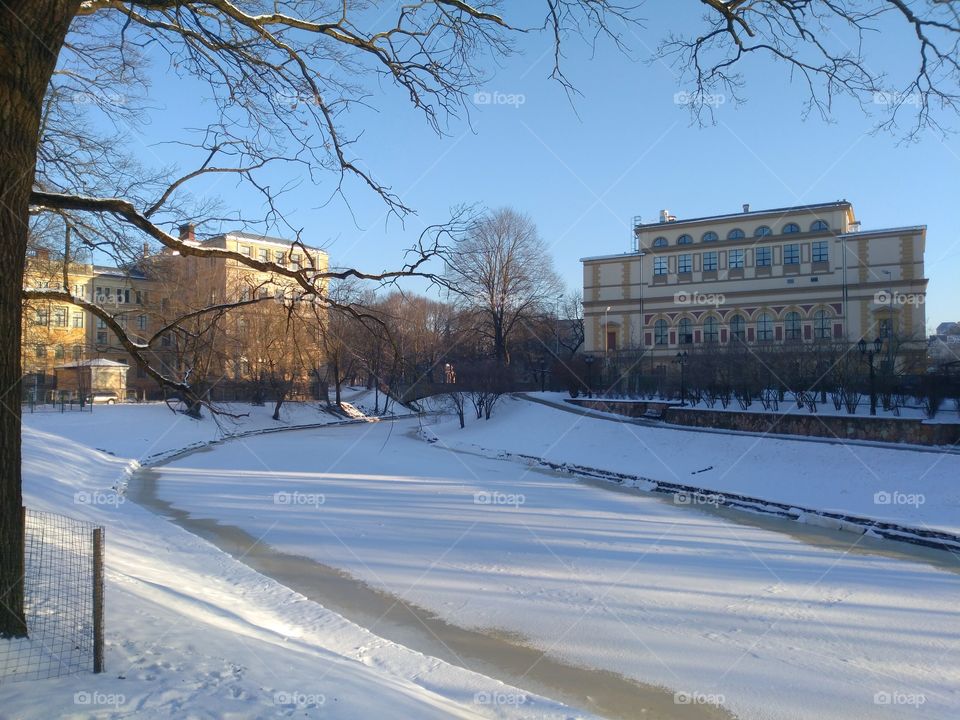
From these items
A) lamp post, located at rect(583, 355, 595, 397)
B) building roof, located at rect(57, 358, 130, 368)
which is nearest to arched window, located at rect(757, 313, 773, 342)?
lamp post, located at rect(583, 355, 595, 397)

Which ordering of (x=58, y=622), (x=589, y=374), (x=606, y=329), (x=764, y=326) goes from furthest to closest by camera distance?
1. (x=606, y=329)
2. (x=764, y=326)
3. (x=589, y=374)
4. (x=58, y=622)

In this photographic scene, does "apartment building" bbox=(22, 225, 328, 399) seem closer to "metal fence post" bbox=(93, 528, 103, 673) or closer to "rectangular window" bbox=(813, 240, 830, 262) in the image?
"metal fence post" bbox=(93, 528, 103, 673)

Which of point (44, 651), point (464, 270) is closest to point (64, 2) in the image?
point (464, 270)

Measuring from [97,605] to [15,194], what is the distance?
10.6 ft

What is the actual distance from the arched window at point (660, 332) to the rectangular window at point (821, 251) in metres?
11.4

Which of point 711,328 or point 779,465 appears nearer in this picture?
point 779,465

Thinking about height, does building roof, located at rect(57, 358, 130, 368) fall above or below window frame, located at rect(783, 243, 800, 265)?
below

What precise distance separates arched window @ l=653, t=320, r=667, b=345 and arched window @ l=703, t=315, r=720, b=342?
3.03m

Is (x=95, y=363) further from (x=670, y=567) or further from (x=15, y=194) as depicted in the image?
(x=15, y=194)

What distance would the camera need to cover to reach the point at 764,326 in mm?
51719

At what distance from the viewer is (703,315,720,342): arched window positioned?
174ft

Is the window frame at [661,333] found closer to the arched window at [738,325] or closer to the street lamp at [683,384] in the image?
the arched window at [738,325]

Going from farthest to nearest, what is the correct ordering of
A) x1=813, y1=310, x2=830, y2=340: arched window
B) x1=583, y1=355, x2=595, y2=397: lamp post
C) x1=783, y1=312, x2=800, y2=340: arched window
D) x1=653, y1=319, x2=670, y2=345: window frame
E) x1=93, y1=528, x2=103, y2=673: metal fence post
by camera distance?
x1=653, y1=319, x2=670, y2=345: window frame → x1=783, y1=312, x2=800, y2=340: arched window → x1=813, y1=310, x2=830, y2=340: arched window → x1=583, y1=355, x2=595, y2=397: lamp post → x1=93, y1=528, x2=103, y2=673: metal fence post

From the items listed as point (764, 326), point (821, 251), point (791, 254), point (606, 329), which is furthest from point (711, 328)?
point (821, 251)
